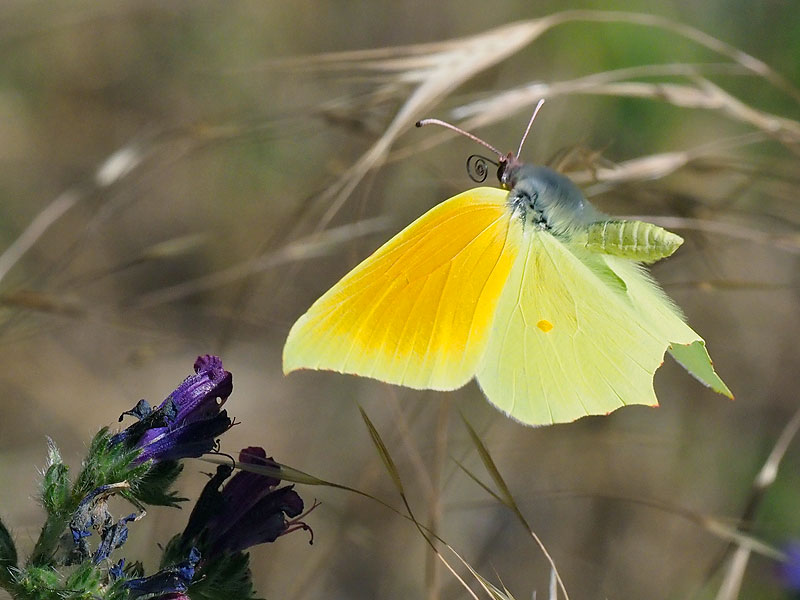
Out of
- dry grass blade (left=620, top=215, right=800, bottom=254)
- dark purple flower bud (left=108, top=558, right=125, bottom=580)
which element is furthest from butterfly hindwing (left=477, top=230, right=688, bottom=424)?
dark purple flower bud (left=108, top=558, right=125, bottom=580)

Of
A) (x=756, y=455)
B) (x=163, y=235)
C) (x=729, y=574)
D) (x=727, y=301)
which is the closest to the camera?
(x=729, y=574)

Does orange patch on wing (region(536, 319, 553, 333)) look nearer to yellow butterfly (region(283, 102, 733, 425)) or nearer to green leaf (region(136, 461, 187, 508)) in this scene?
yellow butterfly (region(283, 102, 733, 425))

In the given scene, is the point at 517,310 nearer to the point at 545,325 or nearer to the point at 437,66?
the point at 545,325

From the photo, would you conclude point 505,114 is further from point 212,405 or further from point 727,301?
point 727,301

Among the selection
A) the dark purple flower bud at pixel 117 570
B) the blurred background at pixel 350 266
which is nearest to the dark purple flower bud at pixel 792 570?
the blurred background at pixel 350 266

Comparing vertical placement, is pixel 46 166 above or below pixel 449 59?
above

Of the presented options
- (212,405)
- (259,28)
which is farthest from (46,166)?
(212,405)

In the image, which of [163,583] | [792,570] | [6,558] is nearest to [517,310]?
[163,583]
